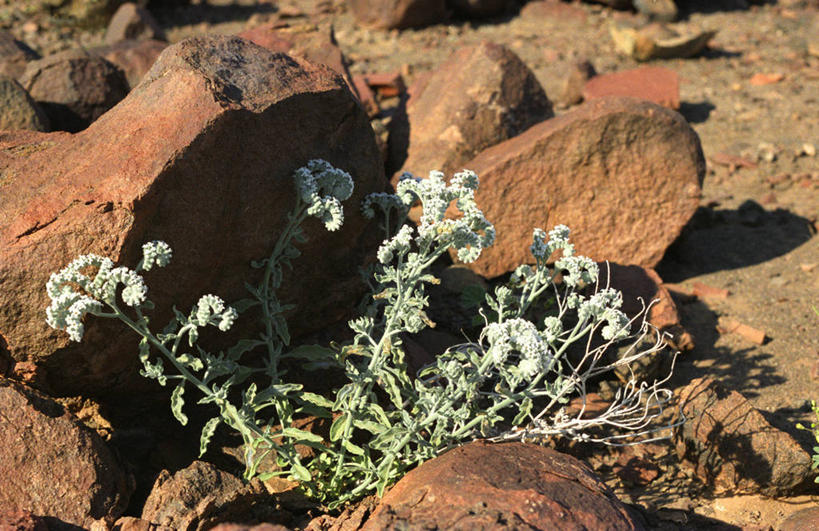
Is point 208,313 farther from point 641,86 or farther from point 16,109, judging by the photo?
point 641,86

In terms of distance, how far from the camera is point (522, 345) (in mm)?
3207

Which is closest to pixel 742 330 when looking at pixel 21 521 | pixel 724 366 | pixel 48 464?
pixel 724 366

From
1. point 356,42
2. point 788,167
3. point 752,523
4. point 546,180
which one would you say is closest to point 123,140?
point 546,180

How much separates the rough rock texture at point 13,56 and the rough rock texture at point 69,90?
0.63 m

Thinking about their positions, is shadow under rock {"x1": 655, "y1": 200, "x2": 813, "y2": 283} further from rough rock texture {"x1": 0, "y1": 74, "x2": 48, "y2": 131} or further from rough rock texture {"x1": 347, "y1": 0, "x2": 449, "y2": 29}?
rough rock texture {"x1": 347, "y1": 0, "x2": 449, "y2": 29}

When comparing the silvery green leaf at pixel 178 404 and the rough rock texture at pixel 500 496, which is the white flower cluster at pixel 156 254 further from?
the rough rock texture at pixel 500 496

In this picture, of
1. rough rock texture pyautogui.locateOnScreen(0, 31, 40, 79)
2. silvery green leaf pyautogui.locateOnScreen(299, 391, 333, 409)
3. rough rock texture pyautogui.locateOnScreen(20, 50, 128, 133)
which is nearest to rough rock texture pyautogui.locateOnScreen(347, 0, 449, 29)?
rough rock texture pyautogui.locateOnScreen(0, 31, 40, 79)

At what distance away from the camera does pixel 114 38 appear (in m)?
8.84

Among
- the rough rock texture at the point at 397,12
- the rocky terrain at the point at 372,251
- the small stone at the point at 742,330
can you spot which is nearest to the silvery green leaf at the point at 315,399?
the rocky terrain at the point at 372,251

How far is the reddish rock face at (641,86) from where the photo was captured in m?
7.90

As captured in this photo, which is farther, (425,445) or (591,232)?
(591,232)

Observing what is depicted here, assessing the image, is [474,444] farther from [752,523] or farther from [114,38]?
[114,38]

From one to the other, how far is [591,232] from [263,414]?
2.46m

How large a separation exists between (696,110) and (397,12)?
354cm
